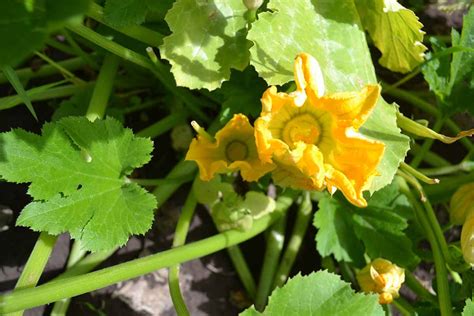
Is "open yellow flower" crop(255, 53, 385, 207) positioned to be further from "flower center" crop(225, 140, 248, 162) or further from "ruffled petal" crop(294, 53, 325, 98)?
"flower center" crop(225, 140, 248, 162)

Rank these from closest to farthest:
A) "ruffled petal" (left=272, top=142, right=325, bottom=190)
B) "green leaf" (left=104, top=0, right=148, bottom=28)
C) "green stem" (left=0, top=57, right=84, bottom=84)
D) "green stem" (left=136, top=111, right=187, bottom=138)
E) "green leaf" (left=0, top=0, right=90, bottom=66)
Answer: "green leaf" (left=0, top=0, right=90, bottom=66) → "ruffled petal" (left=272, top=142, right=325, bottom=190) → "green leaf" (left=104, top=0, right=148, bottom=28) → "green stem" (left=136, top=111, right=187, bottom=138) → "green stem" (left=0, top=57, right=84, bottom=84)

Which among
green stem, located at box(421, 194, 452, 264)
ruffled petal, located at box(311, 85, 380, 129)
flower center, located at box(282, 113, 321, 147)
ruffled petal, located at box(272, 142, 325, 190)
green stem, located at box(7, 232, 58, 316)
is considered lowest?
green stem, located at box(421, 194, 452, 264)

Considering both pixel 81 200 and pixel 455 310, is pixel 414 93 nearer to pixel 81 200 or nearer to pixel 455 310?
pixel 455 310

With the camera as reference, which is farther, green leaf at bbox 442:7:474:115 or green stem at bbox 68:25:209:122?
green leaf at bbox 442:7:474:115

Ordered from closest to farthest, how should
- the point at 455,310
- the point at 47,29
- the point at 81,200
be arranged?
the point at 47,29, the point at 81,200, the point at 455,310

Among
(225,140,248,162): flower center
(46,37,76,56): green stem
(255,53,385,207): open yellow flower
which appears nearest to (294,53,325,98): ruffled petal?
(255,53,385,207): open yellow flower

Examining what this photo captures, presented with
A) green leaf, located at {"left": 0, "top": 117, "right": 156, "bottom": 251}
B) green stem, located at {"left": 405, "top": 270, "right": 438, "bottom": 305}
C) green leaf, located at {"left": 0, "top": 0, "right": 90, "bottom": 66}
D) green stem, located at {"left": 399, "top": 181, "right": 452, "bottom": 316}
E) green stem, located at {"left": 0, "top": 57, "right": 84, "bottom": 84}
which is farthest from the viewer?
green stem, located at {"left": 0, "top": 57, "right": 84, "bottom": 84}

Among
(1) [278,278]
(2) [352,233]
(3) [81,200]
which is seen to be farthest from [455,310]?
(3) [81,200]
